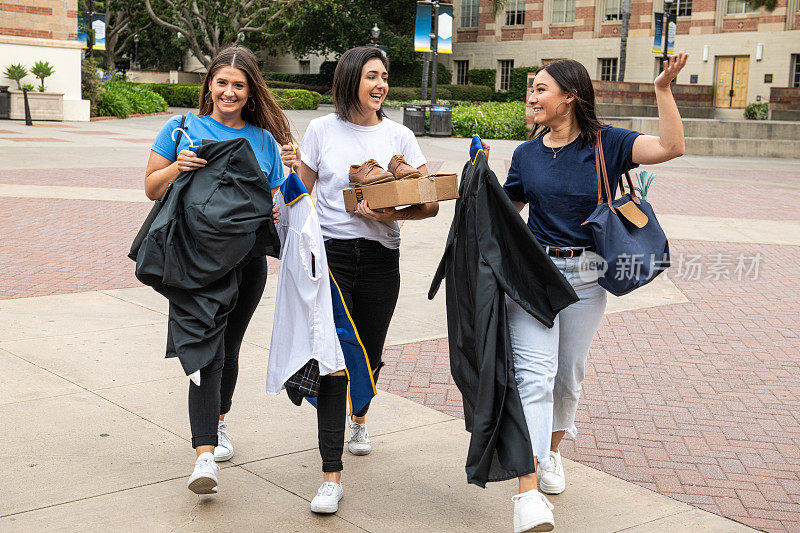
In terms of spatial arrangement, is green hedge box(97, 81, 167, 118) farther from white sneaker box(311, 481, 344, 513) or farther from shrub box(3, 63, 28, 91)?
white sneaker box(311, 481, 344, 513)

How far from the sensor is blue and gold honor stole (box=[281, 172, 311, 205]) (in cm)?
366

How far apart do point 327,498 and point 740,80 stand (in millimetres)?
41302

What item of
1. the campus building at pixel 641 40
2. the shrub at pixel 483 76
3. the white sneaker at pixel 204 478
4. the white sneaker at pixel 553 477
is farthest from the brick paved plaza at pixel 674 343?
the shrub at pixel 483 76

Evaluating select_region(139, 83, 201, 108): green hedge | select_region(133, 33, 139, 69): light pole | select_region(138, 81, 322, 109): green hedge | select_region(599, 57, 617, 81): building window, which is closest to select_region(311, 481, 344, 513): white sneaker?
select_region(138, 81, 322, 109): green hedge

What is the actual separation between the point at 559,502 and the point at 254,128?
208cm

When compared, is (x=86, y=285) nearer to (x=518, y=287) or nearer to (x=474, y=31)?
(x=518, y=287)

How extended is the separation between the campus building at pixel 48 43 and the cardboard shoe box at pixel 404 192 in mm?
26614

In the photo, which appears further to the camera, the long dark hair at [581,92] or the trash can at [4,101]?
the trash can at [4,101]

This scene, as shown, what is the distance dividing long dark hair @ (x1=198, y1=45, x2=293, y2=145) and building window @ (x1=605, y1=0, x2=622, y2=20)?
150ft

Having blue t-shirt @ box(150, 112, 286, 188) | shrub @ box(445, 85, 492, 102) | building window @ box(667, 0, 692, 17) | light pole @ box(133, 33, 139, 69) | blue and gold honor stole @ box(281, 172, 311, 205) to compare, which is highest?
building window @ box(667, 0, 692, 17)

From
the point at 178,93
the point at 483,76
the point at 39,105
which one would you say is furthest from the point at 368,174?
the point at 483,76

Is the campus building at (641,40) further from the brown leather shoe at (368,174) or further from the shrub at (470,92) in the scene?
the brown leather shoe at (368,174)

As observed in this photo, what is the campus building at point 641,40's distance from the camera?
3922 cm

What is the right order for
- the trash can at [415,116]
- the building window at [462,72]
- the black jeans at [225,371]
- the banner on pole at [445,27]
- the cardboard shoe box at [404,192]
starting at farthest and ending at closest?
1. the building window at [462,72]
2. the trash can at [415,116]
3. the banner on pole at [445,27]
4. the black jeans at [225,371]
5. the cardboard shoe box at [404,192]
